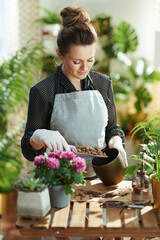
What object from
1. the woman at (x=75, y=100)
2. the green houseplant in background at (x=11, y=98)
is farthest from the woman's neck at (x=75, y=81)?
the green houseplant in background at (x=11, y=98)

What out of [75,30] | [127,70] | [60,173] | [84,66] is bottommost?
[127,70]

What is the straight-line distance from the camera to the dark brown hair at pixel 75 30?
73.5 inches

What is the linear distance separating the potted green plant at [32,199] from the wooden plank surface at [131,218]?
0.31 metres

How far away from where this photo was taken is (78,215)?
4.79 feet

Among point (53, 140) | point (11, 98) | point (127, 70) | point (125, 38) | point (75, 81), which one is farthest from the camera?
point (127, 70)

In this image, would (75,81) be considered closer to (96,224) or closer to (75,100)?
(75,100)

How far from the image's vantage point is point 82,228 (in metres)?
1.34

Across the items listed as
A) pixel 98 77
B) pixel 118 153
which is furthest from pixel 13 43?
pixel 118 153

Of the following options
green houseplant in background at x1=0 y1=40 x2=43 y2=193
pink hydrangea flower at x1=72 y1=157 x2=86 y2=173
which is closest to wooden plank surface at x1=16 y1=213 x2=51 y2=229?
pink hydrangea flower at x1=72 y1=157 x2=86 y2=173

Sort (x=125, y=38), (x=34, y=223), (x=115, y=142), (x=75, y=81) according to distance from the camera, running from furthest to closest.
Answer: (x=125, y=38)
(x=75, y=81)
(x=115, y=142)
(x=34, y=223)

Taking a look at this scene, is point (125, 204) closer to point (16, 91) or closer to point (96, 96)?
point (96, 96)

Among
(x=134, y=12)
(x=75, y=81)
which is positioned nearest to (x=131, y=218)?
(x=75, y=81)

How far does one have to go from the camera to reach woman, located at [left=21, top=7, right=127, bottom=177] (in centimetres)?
187

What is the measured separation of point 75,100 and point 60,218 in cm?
79
